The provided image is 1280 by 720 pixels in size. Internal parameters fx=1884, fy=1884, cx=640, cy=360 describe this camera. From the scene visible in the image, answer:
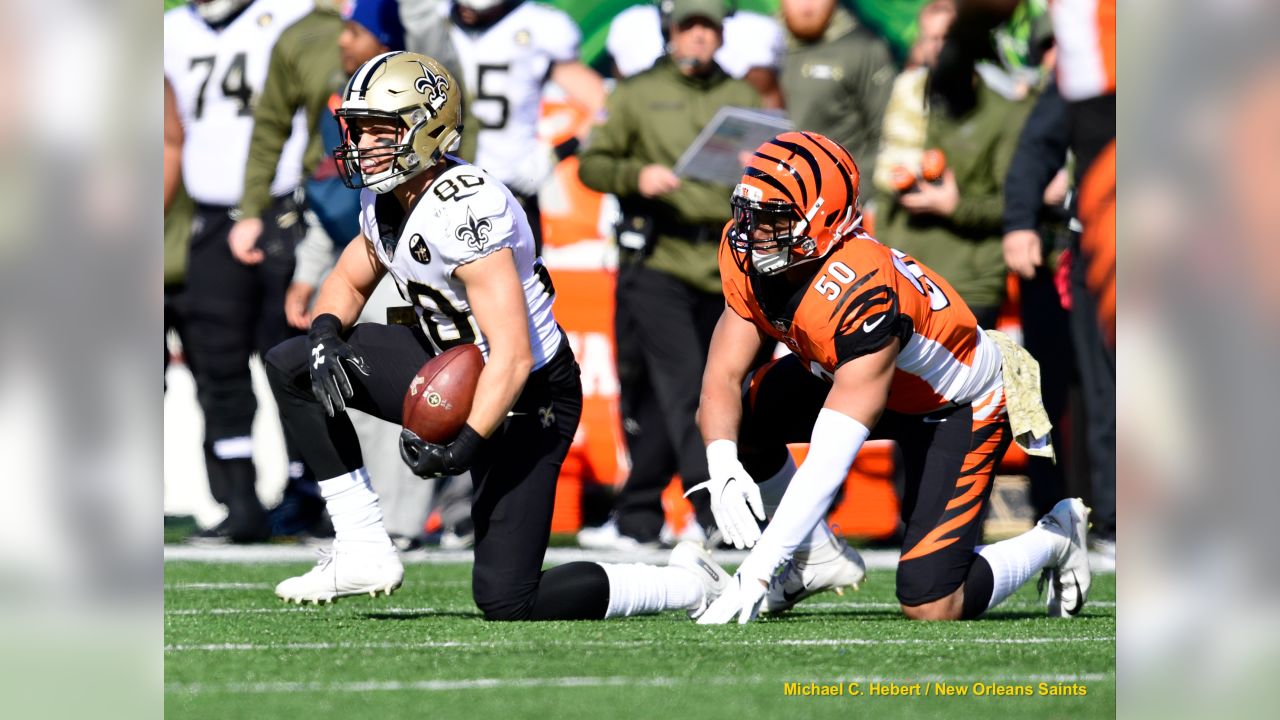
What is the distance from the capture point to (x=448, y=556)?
759cm

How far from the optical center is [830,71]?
25.9 ft

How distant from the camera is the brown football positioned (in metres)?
4.92

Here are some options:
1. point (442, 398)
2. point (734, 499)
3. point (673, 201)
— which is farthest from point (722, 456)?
point (673, 201)

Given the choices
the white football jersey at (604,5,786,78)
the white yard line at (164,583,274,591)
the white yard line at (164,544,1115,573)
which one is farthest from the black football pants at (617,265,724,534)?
the white yard line at (164,583,274,591)

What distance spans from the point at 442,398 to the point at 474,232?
1.48ft

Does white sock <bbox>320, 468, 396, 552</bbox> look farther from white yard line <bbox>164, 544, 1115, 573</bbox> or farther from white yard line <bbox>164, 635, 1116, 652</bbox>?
white yard line <bbox>164, 544, 1115, 573</bbox>

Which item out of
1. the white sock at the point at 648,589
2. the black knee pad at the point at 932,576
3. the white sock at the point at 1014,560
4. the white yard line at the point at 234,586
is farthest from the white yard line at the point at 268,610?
the white sock at the point at 1014,560

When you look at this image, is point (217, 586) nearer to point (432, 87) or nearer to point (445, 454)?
point (445, 454)

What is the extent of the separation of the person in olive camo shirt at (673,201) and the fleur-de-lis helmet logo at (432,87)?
2423mm

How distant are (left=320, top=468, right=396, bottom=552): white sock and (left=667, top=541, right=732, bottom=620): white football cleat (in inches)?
33.6
